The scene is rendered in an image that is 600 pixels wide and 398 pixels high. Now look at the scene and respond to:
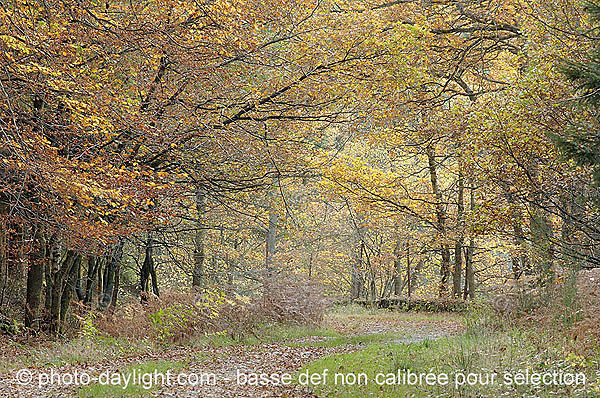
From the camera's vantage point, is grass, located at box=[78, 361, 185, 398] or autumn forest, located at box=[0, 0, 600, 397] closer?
grass, located at box=[78, 361, 185, 398]

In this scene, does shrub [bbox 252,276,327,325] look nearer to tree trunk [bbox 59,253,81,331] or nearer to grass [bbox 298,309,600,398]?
tree trunk [bbox 59,253,81,331]

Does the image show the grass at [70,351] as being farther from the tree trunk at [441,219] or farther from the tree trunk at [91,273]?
the tree trunk at [441,219]

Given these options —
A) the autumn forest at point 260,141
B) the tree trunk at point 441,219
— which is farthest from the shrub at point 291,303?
the tree trunk at point 441,219

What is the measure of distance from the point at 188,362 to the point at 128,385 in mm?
2409

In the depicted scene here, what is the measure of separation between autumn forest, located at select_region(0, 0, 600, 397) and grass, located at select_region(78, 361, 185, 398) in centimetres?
8

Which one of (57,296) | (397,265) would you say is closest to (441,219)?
(397,265)

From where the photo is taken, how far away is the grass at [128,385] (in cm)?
708

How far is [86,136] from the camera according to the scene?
35.5ft

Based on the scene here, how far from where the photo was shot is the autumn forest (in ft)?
26.9

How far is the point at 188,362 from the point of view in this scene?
9.88 meters

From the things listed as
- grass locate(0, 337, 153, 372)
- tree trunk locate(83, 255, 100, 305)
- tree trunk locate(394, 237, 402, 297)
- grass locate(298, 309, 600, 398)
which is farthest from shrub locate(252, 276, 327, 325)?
tree trunk locate(394, 237, 402, 297)

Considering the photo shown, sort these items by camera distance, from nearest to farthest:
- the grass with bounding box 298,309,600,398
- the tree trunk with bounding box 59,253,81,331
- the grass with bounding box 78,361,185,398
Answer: the grass with bounding box 298,309,600,398, the grass with bounding box 78,361,185,398, the tree trunk with bounding box 59,253,81,331

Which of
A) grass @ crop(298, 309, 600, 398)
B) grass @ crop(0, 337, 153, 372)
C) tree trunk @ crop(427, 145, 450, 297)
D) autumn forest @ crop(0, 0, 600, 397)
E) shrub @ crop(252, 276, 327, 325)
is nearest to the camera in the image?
grass @ crop(298, 309, 600, 398)

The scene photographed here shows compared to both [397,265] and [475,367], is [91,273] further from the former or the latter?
[397,265]
